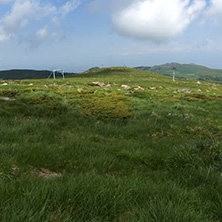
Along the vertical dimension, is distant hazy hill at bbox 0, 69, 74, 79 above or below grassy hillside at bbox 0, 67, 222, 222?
above

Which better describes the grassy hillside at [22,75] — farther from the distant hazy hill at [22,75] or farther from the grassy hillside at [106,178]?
the grassy hillside at [106,178]

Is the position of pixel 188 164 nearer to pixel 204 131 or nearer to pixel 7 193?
pixel 7 193

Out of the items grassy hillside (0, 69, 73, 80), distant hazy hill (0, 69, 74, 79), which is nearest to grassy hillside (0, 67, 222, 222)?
distant hazy hill (0, 69, 74, 79)

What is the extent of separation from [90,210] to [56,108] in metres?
9.45

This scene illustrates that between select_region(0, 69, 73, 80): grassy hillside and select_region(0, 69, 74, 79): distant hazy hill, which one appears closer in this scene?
select_region(0, 69, 74, 79): distant hazy hill

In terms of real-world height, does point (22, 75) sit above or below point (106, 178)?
above

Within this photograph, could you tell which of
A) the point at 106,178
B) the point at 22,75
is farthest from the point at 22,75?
the point at 106,178

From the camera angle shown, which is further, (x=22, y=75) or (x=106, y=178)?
(x=22, y=75)

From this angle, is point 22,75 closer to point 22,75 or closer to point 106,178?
point 22,75

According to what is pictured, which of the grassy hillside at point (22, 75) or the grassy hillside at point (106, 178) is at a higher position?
the grassy hillside at point (22, 75)

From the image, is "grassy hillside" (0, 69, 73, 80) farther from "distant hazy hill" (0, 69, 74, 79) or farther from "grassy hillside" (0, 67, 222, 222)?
"grassy hillside" (0, 67, 222, 222)

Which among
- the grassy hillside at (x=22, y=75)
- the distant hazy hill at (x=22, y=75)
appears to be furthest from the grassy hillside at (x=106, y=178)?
the grassy hillside at (x=22, y=75)

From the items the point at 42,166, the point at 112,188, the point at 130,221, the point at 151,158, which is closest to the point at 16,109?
the point at 42,166

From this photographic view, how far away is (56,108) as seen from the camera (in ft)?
36.4
